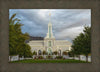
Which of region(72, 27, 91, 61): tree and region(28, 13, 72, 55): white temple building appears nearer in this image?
region(72, 27, 91, 61): tree

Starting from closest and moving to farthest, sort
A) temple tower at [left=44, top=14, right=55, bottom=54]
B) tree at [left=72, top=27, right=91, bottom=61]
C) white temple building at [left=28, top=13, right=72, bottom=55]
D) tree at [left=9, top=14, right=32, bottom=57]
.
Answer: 1. tree at [left=9, top=14, right=32, bottom=57]
2. tree at [left=72, top=27, right=91, bottom=61]
3. temple tower at [left=44, top=14, right=55, bottom=54]
4. white temple building at [left=28, top=13, right=72, bottom=55]

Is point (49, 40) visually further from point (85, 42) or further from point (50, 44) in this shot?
point (85, 42)

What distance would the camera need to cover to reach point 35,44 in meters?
15.3

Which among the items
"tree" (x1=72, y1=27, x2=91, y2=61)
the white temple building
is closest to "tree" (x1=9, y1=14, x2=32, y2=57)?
"tree" (x1=72, y1=27, x2=91, y2=61)

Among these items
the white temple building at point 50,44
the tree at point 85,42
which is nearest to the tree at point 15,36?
the tree at point 85,42

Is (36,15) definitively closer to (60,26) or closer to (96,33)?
(60,26)

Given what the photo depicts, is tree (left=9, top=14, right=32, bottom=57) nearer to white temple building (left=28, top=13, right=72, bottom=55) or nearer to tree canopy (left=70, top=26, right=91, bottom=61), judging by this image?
tree canopy (left=70, top=26, right=91, bottom=61)

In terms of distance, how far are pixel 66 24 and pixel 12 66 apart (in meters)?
9.65

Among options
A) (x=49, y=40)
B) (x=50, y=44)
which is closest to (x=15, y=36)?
(x=49, y=40)

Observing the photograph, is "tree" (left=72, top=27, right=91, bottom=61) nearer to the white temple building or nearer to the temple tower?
the white temple building

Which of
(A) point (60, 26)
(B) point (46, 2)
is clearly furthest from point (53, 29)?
(B) point (46, 2)

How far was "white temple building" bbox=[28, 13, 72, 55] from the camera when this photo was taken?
14602mm

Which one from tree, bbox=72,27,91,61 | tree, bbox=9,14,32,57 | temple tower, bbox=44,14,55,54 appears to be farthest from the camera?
temple tower, bbox=44,14,55,54

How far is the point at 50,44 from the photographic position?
15508 millimetres
